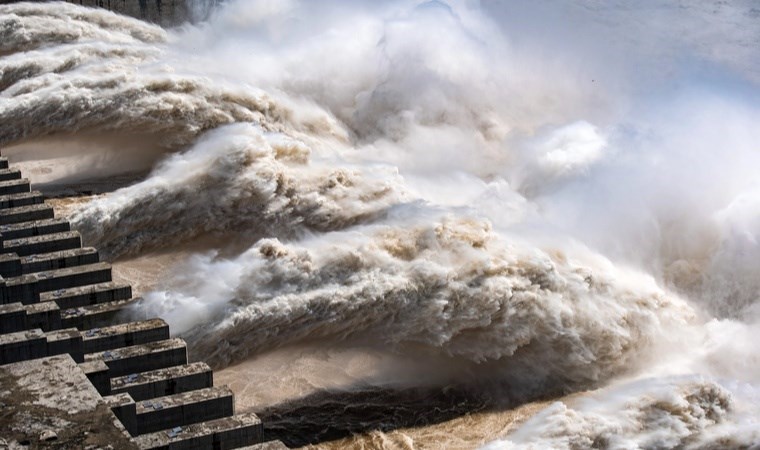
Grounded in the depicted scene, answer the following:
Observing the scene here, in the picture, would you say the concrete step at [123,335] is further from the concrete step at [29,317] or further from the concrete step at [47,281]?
the concrete step at [47,281]

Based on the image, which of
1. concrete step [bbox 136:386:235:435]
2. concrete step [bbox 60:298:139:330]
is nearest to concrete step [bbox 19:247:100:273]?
concrete step [bbox 60:298:139:330]

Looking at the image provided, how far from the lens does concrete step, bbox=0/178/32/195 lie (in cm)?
2247

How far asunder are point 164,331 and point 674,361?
9280mm

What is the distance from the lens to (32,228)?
1998cm

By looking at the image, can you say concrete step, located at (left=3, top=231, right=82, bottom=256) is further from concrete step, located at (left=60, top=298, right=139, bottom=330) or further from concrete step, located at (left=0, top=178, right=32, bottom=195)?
concrete step, located at (left=0, top=178, right=32, bottom=195)

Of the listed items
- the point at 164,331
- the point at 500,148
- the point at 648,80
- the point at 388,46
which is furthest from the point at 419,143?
the point at 164,331

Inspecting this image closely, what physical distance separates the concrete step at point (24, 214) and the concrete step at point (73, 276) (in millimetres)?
2704

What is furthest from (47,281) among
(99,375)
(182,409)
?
(182,409)

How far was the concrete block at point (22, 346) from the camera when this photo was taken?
14.2 meters

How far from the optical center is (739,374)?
23.0 m

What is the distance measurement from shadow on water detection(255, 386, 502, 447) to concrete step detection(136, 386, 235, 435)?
19.0 feet

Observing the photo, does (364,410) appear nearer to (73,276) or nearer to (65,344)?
(73,276)

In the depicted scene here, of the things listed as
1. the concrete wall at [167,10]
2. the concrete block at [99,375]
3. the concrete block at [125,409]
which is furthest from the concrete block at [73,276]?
the concrete wall at [167,10]

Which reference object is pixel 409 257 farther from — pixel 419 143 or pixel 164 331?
pixel 419 143
